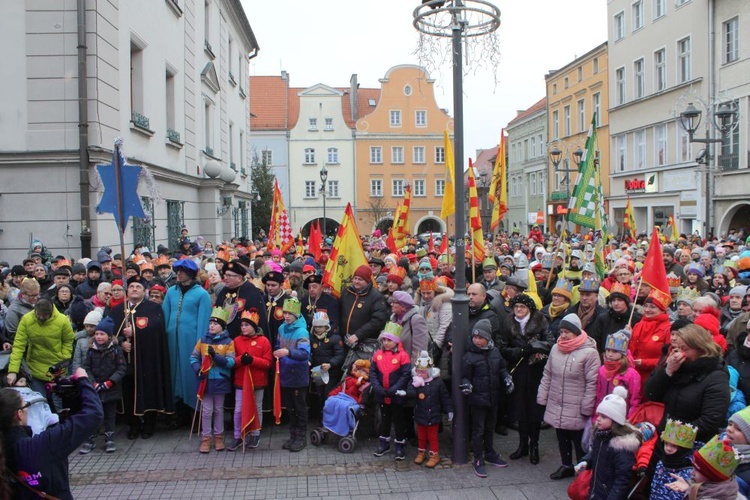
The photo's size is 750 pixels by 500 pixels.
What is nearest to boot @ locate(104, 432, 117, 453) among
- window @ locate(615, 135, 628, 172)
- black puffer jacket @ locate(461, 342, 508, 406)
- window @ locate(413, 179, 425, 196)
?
black puffer jacket @ locate(461, 342, 508, 406)

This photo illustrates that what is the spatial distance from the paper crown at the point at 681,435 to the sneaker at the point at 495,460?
2483 mm

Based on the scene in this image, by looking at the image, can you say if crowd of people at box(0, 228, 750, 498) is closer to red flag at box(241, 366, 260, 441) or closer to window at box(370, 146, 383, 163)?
red flag at box(241, 366, 260, 441)

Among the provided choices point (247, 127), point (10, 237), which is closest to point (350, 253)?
point (10, 237)

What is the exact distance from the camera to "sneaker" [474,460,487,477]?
627cm

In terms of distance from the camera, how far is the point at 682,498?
4195mm

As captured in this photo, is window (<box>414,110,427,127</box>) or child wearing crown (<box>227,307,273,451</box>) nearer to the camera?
child wearing crown (<box>227,307,273,451</box>)

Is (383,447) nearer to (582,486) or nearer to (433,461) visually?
(433,461)

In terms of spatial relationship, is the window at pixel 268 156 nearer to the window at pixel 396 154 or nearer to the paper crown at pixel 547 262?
the window at pixel 396 154

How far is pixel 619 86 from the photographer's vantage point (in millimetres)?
37312

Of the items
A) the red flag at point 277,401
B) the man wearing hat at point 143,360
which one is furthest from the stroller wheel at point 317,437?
the man wearing hat at point 143,360

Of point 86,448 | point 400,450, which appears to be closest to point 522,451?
point 400,450

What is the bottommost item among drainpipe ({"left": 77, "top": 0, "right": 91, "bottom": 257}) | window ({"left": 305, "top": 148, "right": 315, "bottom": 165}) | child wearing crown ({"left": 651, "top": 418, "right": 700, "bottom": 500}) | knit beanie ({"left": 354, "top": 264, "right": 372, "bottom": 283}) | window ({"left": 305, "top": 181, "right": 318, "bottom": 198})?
child wearing crown ({"left": 651, "top": 418, "right": 700, "bottom": 500})

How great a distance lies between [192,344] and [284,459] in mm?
1808

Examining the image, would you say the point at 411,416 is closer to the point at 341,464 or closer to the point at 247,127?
the point at 341,464
